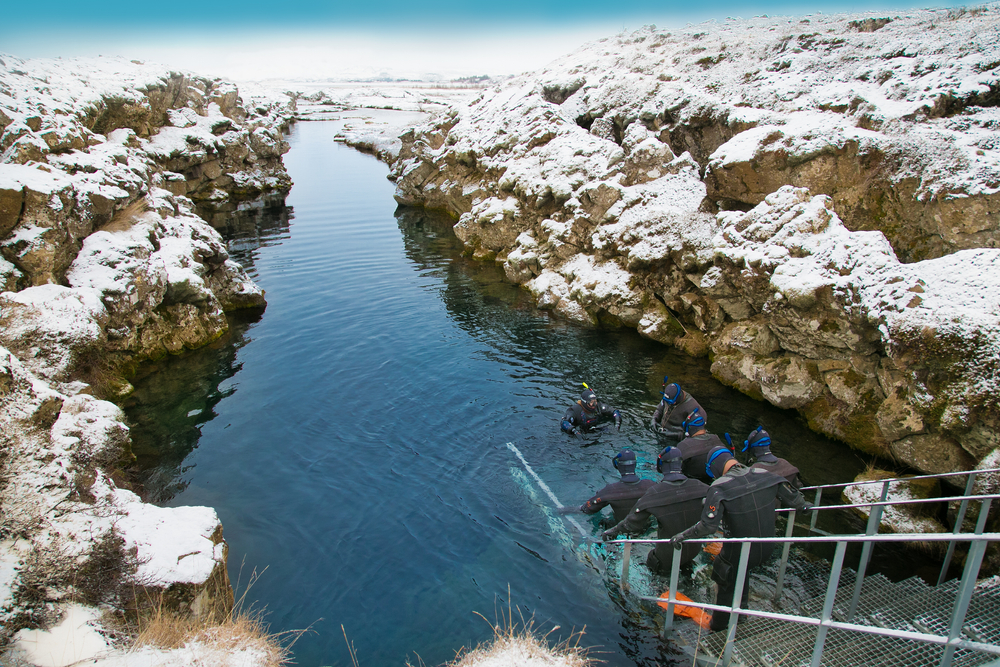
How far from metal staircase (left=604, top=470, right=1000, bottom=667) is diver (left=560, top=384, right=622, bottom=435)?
16.3ft

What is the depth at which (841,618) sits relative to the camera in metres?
7.29

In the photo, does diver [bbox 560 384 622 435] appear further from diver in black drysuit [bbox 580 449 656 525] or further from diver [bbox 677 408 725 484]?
diver in black drysuit [bbox 580 449 656 525]

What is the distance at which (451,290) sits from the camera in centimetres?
2572

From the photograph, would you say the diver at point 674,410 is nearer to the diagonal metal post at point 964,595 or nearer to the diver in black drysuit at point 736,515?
the diver in black drysuit at point 736,515

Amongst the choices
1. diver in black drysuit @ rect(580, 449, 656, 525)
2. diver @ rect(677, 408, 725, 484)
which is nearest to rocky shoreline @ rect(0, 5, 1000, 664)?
diver @ rect(677, 408, 725, 484)

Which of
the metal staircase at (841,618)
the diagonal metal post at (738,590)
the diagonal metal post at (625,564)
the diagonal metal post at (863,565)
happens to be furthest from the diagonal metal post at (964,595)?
the diagonal metal post at (625,564)

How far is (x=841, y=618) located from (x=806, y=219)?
11.1 m

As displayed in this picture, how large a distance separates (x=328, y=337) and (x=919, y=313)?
1756 centimetres

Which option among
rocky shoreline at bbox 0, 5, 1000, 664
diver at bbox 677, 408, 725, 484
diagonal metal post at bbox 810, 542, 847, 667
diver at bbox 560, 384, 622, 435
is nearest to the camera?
diagonal metal post at bbox 810, 542, 847, 667

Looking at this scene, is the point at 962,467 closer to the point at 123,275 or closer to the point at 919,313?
the point at 919,313

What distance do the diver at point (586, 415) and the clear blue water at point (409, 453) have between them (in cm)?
37

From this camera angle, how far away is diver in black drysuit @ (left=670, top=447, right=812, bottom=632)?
7.50 m

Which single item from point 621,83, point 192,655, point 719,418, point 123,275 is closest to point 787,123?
point 719,418

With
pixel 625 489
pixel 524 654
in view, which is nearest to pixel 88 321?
pixel 524 654
